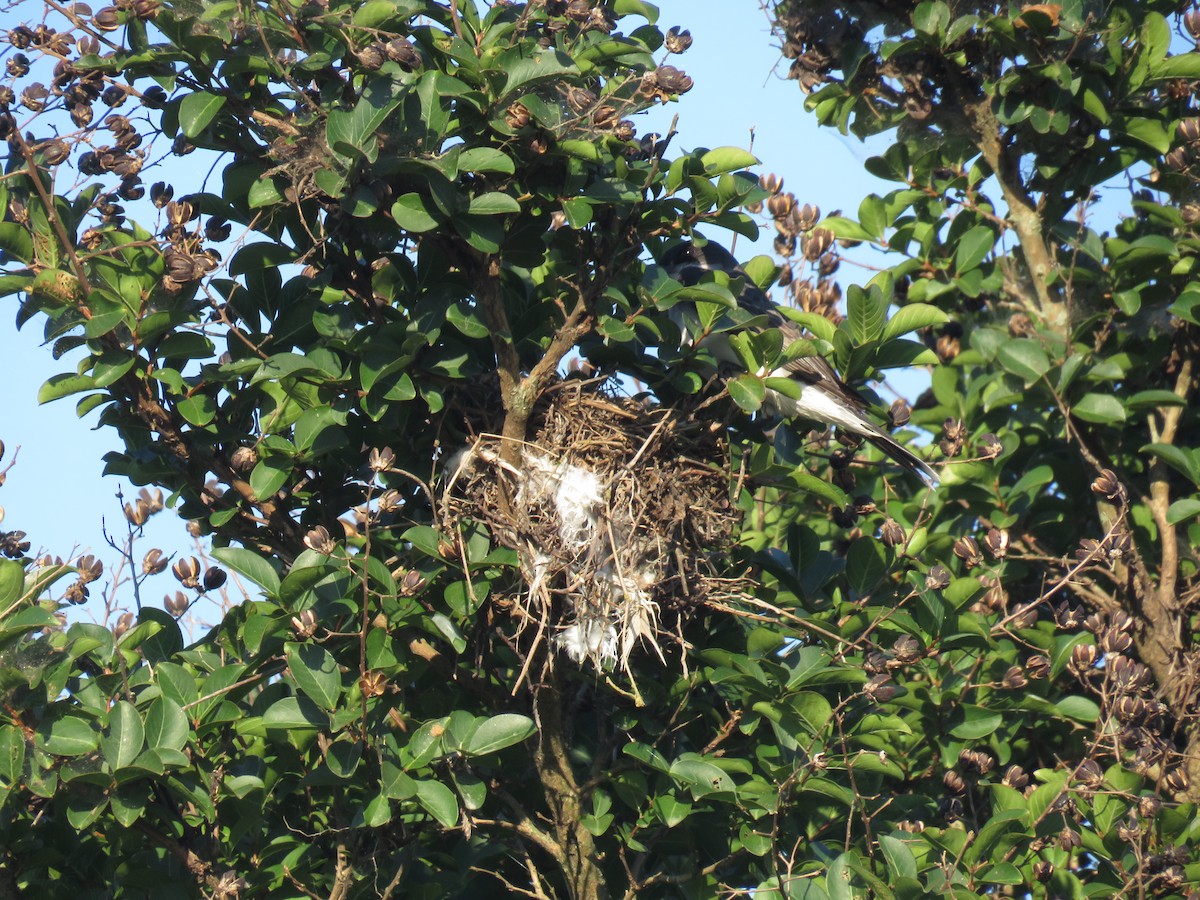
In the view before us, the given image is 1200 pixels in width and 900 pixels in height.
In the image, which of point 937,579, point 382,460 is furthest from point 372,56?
point 937,579

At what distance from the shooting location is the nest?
438 centimetres

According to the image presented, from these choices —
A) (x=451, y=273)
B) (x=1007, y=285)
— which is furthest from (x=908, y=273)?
(x=451, y=273)

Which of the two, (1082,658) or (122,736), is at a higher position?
(1082,658)

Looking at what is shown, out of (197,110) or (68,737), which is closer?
(68,737)

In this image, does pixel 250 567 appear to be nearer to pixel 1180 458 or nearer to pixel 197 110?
pixel 197 110

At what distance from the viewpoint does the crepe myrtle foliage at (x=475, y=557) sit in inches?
158

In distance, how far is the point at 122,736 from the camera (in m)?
3.82

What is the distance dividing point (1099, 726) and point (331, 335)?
3043 millimetres

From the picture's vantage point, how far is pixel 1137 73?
5973 millimetres

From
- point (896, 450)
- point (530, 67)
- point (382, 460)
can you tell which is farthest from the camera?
point (896, 450)

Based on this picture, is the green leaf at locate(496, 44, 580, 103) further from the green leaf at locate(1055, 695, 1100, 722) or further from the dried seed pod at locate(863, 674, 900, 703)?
the green leaf at locate(1055, 695, 1100, 722)

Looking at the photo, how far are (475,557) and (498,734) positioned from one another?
588mm

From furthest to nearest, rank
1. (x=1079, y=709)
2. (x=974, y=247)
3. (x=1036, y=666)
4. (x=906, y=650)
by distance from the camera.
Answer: (x=974, y=247) → (x=1079, y=709) → (x=1036, y=666) → (x=906, y=650)

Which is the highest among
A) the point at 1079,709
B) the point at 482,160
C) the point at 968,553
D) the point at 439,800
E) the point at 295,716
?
the point at 482,160
